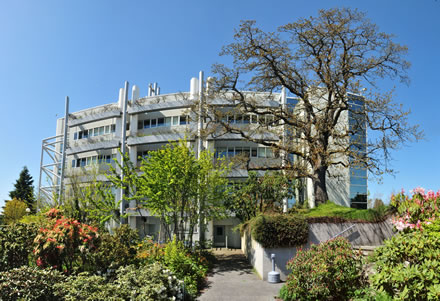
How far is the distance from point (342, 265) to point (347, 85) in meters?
11.6

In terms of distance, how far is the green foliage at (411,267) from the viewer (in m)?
6.27

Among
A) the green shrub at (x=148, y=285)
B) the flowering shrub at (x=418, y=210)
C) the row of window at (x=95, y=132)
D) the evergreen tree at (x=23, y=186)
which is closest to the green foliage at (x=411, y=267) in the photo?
the flowering shrub at (x=418, y=210)

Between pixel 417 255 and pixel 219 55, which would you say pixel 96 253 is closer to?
pixel 417 255

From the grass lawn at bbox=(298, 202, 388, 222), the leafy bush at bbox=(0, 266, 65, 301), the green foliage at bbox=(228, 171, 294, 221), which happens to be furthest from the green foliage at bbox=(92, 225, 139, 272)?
the green foliage at bbox=(228, 171, 294, 221)

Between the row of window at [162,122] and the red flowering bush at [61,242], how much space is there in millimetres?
23456

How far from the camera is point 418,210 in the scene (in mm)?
8719

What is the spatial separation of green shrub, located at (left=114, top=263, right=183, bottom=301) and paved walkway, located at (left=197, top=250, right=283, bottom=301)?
1501mm

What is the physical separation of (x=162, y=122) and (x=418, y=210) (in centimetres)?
2946

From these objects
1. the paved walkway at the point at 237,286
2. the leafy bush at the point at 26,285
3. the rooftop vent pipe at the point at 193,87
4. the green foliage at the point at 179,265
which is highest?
the rooftop vent pipe at the point at 193,87

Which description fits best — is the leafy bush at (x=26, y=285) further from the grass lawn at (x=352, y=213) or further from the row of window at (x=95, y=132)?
the row of window at (x=95, y=132)

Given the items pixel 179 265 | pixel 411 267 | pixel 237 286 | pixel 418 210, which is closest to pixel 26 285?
pixel 179 265

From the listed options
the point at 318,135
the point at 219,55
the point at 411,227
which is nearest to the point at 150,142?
the point at 219,55

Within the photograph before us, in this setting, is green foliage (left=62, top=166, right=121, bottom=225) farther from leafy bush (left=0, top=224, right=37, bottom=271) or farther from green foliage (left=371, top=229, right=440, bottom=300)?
green foliage (left=371, top=229, right=440, bottom=300)

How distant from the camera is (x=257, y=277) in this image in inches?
587
